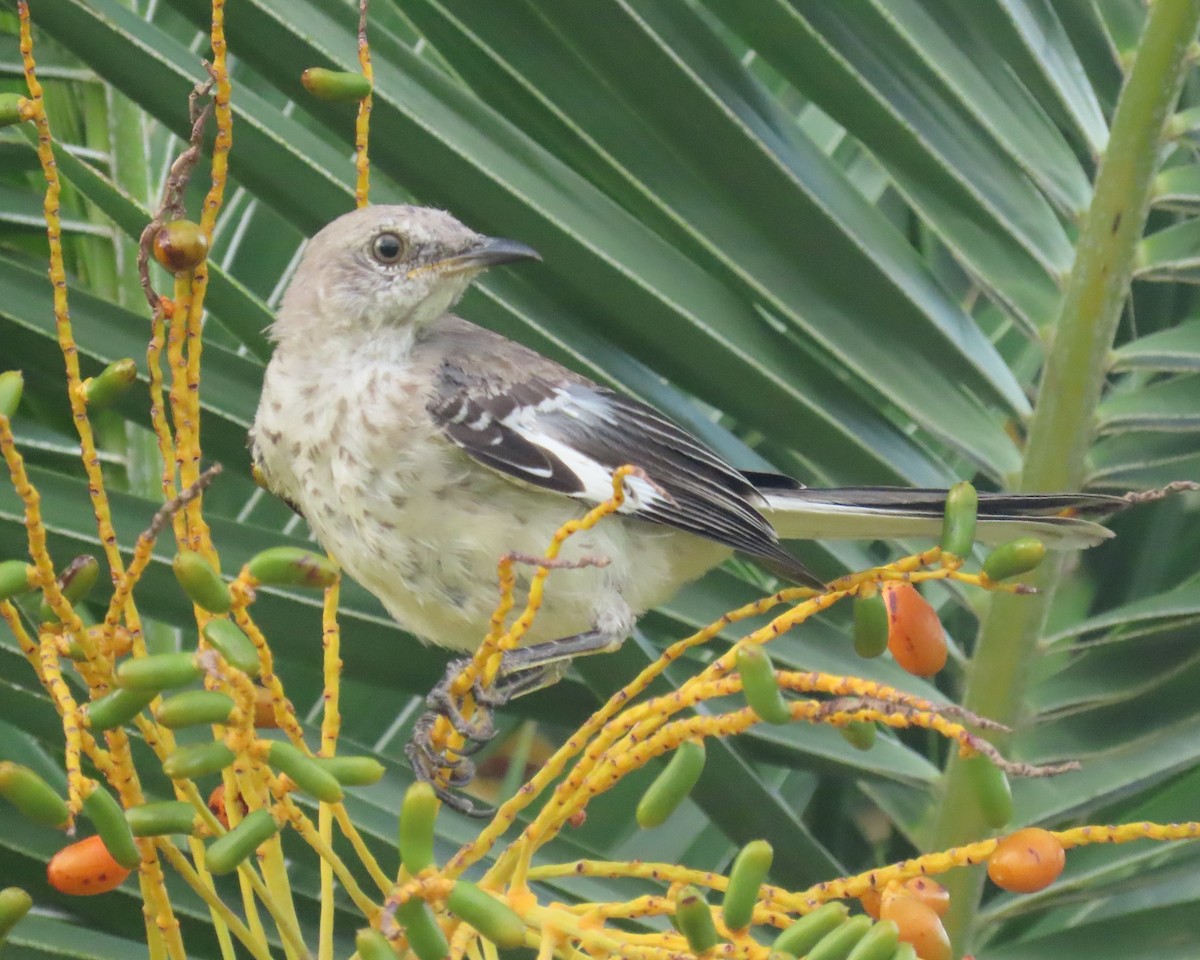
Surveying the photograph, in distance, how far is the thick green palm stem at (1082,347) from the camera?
1579mm

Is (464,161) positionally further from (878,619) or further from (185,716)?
(185,716)

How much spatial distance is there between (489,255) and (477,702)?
0.45m

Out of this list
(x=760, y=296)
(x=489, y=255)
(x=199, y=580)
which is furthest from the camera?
(x=760, y=296)

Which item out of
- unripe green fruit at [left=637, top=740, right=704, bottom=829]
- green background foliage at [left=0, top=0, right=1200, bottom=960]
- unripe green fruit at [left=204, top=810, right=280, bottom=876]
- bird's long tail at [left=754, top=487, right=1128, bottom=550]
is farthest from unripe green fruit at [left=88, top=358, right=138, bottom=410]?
bird's long tail at [left=754, top=487, right=1128, bottom=550]

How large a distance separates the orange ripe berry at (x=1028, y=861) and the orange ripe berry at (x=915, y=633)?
0.76 ft

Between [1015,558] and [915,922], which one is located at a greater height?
[1015,558]

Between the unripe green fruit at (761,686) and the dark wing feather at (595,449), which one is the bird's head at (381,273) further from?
the unripe green fruit at (761,686)

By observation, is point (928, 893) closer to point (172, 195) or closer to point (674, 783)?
point (674, 783)

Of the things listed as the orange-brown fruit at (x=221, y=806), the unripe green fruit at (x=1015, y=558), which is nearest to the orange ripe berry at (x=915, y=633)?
the unripe green fruit at (x=1015, y=558)

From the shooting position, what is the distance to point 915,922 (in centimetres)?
97

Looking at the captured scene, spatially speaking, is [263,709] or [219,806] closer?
[263,709]

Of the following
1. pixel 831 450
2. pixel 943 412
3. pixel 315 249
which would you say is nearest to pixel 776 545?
pixel 831 450

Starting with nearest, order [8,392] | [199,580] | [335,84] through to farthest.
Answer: [199,580]
[8,392]
[335,84]

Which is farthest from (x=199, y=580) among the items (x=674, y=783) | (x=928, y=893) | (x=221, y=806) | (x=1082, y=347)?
(x=1082, y=347)
